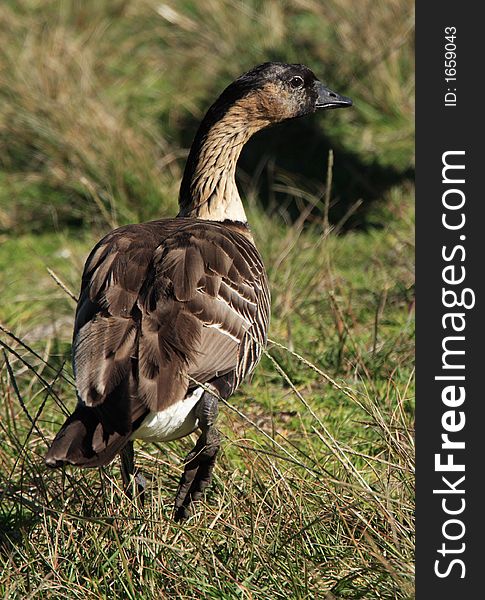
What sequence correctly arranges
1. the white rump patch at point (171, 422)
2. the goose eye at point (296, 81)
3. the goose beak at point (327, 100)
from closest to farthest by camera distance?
the white rump patch at point (171, 422), the goose eye at point (296, 81), the goose beak at point (327, 100)

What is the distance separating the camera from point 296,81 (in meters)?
5.27

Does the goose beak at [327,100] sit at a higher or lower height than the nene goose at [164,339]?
higher

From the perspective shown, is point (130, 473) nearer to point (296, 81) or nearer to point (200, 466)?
point (200, 466)

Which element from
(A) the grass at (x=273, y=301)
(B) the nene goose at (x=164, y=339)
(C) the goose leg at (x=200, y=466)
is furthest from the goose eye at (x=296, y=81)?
(C) the goose leg at (x=200, y=466)

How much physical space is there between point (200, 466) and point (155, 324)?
2.10 feet

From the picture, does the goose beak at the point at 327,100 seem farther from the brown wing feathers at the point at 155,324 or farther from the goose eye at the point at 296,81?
the brown wing feathers at the point at 155,324

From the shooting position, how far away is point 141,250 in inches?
166

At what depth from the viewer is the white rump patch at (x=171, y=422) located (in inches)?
146

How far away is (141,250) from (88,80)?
4467 millimetres

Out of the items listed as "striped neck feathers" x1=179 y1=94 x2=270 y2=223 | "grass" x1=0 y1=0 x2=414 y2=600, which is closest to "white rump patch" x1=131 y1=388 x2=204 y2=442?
"grass" x1=0 y1=0 x2=414 y2=600

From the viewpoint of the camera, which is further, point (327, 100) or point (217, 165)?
point (327, 100)

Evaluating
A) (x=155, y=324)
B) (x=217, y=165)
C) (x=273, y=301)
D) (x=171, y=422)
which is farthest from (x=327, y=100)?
(x=171, y=422)

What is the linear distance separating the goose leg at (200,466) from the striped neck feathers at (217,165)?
4.16ft

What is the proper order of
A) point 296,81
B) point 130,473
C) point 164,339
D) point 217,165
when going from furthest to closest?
point 296,81 < point 217,165 < point 130,473 < point 164,339
